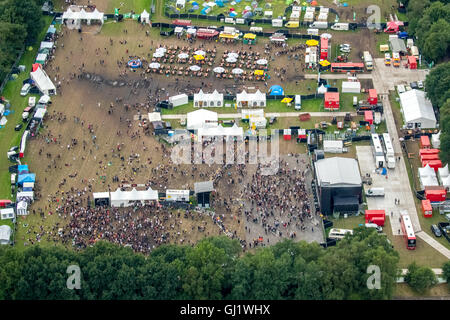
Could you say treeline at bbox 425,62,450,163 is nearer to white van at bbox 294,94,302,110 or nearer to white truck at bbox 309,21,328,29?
white van at bbox 294,94,302,110

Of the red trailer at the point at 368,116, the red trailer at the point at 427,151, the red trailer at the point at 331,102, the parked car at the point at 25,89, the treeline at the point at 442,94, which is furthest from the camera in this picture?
the parked car at the point at 25,89

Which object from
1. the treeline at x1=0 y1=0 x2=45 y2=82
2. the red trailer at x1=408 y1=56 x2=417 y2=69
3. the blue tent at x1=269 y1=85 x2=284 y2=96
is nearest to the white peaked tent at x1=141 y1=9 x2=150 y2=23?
the treeline at x1=0 y1=0 x2=45 y2=82

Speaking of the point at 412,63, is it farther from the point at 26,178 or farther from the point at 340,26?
the point at 26,178

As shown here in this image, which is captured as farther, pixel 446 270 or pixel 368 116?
pixel 368 116

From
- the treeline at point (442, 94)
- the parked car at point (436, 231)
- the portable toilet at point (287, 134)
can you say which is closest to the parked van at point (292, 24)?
the treeline at point (442, 94)

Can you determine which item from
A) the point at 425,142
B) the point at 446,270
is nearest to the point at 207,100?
the point at 425,142

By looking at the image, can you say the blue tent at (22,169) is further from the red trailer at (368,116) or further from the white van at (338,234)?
the red trailer at (368,116)
